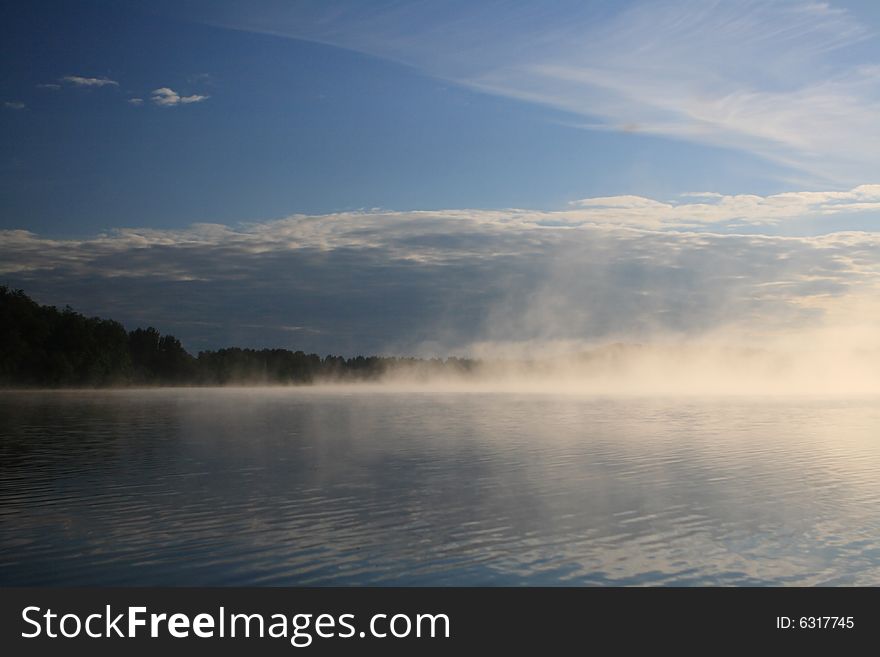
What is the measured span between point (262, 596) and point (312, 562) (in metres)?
1.93

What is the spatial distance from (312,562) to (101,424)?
36895 mm

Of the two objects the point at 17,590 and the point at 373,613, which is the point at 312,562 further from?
the point at 17,590

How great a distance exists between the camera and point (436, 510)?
20.1 m

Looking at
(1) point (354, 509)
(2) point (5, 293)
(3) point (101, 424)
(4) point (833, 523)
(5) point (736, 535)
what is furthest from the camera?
(2) point (5, 293)

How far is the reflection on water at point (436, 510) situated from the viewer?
576 inches

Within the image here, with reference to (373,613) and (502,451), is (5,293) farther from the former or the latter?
(373,613)

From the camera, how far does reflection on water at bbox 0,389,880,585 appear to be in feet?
48.0

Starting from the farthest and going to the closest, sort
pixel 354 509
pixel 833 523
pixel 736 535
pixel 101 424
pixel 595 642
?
pixel 101 424 < pixel 354 509 < pixel 833 523 < pixel 736 535 < pixel 595 642

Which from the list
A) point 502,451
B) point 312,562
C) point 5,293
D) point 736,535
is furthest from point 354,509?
point 5,293

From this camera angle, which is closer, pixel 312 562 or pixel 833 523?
pixel 312 562

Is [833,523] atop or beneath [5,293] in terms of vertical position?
beneath

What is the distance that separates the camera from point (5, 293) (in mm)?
116375

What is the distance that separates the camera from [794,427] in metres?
48.8

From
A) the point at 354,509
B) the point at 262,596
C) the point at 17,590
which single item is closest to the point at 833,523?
the point at 354,509
